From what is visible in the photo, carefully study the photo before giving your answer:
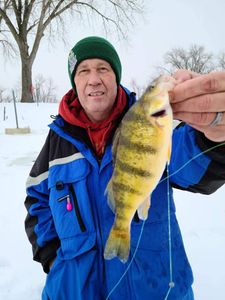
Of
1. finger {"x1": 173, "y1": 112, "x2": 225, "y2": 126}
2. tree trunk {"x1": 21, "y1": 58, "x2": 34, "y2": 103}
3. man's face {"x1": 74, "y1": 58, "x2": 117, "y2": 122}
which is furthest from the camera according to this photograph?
tree trunk {"x1": 21, "y1": 58, "x2": 34, "y2": 103}

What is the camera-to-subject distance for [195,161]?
157 centimetres

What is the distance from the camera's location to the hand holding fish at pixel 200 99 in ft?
3.67

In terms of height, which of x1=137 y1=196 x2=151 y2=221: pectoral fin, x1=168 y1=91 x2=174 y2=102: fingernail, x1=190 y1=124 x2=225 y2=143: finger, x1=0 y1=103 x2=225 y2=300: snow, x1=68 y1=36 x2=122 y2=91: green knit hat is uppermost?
x1=68 y1=36 x2=122 y2=91: green knit hat

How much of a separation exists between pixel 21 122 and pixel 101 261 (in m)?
11.9

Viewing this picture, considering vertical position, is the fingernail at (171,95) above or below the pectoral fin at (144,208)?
above

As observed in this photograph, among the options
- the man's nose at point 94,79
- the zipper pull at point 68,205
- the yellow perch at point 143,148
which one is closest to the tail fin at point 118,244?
the yellow perch at point 143,148

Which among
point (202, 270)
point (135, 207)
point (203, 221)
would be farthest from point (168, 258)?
point (203, 221)

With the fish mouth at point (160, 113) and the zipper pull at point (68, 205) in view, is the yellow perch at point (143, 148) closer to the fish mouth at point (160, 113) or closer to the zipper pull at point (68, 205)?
the fish mouth at point (160, 113)

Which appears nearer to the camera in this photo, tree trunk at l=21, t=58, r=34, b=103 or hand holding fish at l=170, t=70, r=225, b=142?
hand holding fish at l=170, t=70, r=225, b=142

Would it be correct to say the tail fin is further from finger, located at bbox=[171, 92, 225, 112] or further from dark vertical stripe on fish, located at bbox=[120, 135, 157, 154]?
finger, located at bbox=[171, 92, 225, 112]

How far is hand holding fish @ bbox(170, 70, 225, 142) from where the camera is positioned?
112 cm

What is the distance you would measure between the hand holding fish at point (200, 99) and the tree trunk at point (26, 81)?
18.3 meters

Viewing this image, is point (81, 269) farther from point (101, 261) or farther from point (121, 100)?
point (121, 100)

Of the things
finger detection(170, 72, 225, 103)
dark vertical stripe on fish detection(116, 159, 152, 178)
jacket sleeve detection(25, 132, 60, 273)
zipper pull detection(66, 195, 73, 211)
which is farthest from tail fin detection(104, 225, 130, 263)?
jacket sleeve detection(25, 132, 60, 273)
